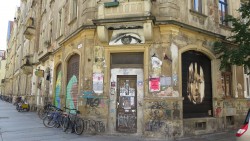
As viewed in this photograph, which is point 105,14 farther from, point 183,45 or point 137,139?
point 137,139

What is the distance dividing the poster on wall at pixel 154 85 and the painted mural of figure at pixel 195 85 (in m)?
2.01

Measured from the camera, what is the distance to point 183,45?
11570 millimetres

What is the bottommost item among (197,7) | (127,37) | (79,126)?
(79,126)

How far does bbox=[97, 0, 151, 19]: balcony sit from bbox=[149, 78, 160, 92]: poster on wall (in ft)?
9.78

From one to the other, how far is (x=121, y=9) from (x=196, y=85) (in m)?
5.38

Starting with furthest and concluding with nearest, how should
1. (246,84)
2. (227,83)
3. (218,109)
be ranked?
(246,84), (227,83), (218,109)

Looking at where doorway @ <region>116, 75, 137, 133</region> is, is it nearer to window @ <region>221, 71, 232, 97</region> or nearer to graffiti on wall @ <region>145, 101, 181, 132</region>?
graffiti on wall @ <region>145, 101, 181, 132</region>

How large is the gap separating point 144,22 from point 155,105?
3668mm

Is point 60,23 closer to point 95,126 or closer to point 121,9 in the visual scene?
point 121,9

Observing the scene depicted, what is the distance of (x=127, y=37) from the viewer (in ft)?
37.5

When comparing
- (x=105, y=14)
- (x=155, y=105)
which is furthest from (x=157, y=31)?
(x=155, y=105)

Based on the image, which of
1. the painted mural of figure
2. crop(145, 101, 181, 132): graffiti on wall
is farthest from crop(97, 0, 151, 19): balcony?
crop(145, 101, 181, 132): graffiti on wall

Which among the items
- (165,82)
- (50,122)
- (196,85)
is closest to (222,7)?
(196,85)

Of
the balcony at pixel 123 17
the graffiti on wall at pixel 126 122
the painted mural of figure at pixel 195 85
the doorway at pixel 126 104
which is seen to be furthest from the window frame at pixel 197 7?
the graffiti on wall at pixel 126 122
